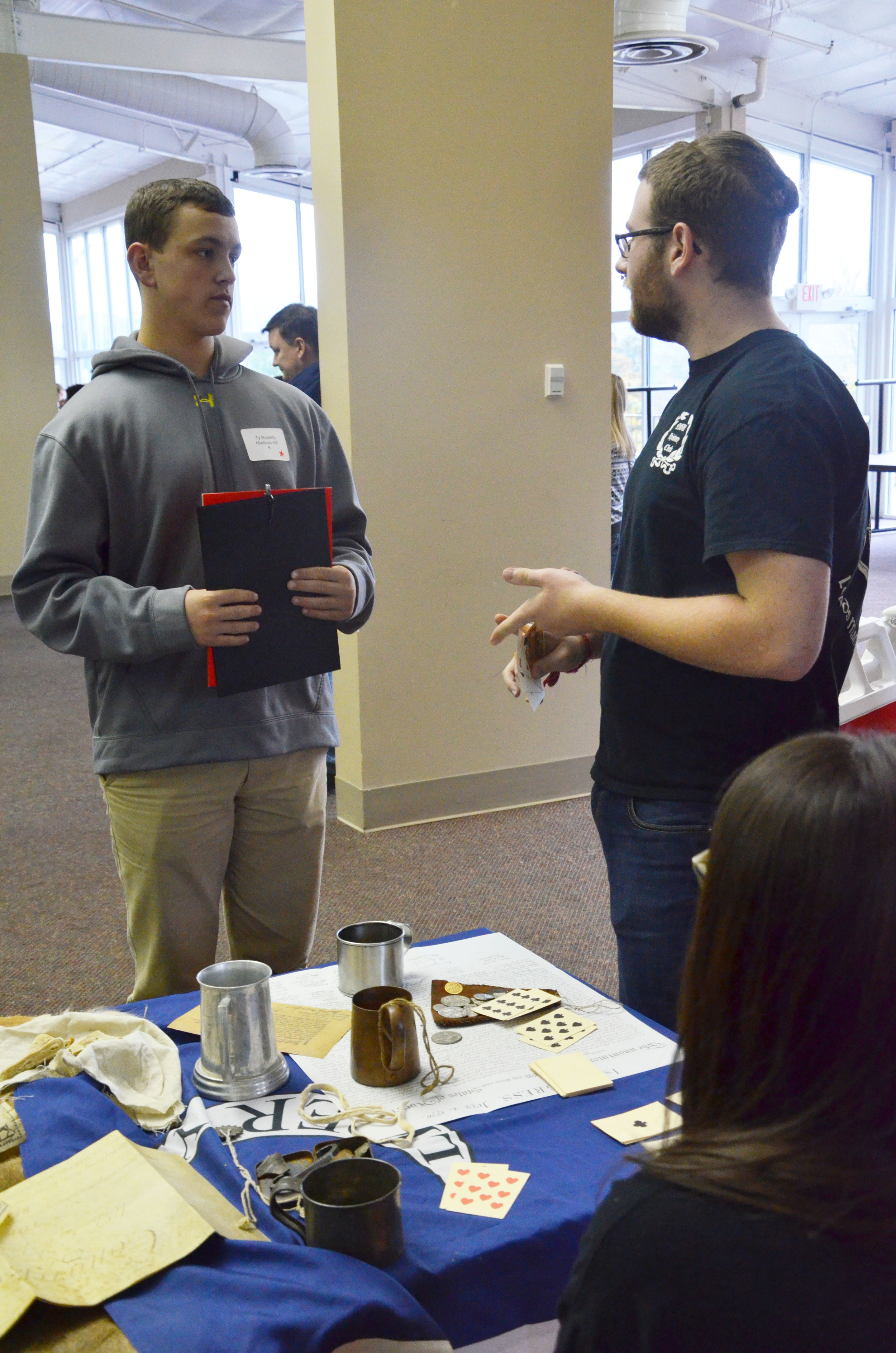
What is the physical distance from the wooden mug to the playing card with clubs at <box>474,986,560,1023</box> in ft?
0.49

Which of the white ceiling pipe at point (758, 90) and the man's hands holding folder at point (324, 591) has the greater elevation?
the white ceiling pipe at point (758, 90)

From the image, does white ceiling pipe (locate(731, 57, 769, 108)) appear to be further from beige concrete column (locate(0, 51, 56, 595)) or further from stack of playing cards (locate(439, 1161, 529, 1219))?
stack of playing cards (locate(439, 1161, 529, 1219))

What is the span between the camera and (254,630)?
5.50 ft

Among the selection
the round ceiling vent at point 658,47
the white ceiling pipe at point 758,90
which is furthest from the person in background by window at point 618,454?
the white ceiling pipe at point 758,90

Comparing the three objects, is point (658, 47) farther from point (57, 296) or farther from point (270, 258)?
point (57, 296)

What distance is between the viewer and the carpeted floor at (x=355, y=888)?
9.41ft

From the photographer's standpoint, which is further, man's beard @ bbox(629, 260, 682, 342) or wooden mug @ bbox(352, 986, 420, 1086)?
man's beard @ bbox(629, 260, 682, 342)

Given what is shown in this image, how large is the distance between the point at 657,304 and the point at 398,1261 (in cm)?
111

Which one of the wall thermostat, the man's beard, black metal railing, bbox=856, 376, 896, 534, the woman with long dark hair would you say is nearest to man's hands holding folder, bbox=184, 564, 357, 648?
the man's beard

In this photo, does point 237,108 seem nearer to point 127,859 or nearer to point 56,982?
point 56,982

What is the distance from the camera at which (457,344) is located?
12.1ft

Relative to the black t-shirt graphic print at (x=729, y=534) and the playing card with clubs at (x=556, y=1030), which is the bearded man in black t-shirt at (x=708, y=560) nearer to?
the black t-shirt graphic print at (x=729, y=534)

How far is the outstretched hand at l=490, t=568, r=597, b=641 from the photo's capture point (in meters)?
1.39

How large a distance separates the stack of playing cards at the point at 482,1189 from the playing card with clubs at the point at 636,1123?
111 mm
